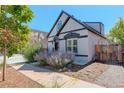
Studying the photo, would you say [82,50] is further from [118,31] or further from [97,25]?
[118,31]

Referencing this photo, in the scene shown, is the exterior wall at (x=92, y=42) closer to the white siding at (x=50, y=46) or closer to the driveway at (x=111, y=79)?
the driveway at (x=111, y=79)

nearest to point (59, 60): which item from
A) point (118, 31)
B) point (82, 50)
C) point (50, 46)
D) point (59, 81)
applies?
point (82, 50)

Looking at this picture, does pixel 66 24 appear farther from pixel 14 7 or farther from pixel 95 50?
pixel 14 7

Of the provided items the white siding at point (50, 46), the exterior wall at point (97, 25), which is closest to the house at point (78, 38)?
the white siding at point (50, 46)

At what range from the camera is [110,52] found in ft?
39.0

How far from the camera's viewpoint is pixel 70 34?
14211mm

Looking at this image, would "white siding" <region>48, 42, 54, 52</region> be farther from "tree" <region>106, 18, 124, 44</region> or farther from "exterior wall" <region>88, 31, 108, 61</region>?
"tree" <region>106, 18, 124, 44</region>

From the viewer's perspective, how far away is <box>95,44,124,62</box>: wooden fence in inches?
447

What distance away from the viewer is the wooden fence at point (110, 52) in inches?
447

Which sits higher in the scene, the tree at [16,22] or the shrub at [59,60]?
the tree at [16,22]

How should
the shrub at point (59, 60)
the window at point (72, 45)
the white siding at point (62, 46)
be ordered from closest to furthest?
the shrub at point (59, 60), the window at point (72, 45), the white siding at point (62, 46)

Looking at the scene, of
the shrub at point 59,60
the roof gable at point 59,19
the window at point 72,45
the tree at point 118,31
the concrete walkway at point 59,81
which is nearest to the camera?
the concrete walkway at point 59,81

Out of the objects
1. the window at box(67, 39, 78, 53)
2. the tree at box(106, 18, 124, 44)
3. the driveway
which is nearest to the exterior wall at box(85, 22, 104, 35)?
the window at box(67, 39, 78, 53)

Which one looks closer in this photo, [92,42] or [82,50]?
[92,42]
